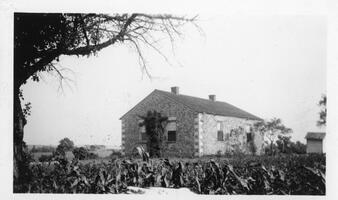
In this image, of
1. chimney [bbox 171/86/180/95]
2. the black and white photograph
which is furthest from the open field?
chimney [bbox 171/86/180/95]

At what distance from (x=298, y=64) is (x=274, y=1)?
4.03 feet

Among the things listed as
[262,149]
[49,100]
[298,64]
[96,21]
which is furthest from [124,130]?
[298,64]

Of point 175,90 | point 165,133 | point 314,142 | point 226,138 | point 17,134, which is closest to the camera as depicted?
point 314,142

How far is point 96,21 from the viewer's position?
8.97m

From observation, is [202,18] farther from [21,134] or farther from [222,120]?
[21,134]

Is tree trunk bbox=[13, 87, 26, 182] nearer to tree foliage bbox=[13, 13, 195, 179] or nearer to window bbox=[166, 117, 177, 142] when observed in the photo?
tree foliage bbox=[13, 13, 195, 179]

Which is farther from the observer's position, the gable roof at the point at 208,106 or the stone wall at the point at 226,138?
the stone wall at the point at 226,138

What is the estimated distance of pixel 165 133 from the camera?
9.53m

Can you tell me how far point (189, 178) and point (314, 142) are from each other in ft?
7.84

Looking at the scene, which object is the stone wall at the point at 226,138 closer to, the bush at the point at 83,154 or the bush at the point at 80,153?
the bush at the point at 83,154

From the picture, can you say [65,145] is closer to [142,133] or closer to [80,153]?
[80,153]

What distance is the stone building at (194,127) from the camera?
934 centimetres

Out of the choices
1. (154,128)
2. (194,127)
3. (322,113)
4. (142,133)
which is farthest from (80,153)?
(322,113)

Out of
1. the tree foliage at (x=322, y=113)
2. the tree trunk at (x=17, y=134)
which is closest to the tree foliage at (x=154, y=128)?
the tree trunk at (x=17, y=134)
